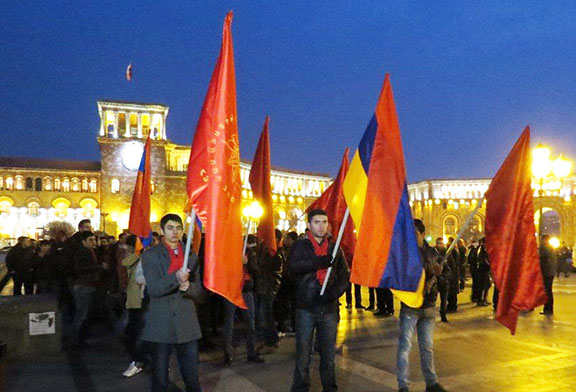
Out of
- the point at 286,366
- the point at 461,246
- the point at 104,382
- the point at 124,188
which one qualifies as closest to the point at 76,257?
the point at 104,382

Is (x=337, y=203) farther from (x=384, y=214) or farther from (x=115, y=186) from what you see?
(x=115, y=186)

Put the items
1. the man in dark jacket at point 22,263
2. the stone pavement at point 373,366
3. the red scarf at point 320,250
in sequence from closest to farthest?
the red scarf at point 320,250 → the stone pavement at point 373,366 → the man in dark jacket at point 22,263

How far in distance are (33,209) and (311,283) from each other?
7889 centimetres

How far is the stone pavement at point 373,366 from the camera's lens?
6.49 m

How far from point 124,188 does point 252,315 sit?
67245 mm

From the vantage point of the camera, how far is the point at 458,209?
409 feet

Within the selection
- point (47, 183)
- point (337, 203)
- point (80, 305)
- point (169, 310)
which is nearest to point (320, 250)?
point (169, 310)

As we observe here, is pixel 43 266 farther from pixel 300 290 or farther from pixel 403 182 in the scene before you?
pixel 403 182

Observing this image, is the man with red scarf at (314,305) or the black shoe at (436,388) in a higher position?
the man with red scarf at (314,305)

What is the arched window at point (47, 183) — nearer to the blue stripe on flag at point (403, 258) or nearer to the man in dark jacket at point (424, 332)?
the man in dark jacket at point (424, 332)

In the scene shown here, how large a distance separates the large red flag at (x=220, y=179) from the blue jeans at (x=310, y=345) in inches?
47.1

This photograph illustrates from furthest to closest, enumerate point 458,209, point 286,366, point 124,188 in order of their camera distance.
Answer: point 458,209, point 124,188, point 286,366

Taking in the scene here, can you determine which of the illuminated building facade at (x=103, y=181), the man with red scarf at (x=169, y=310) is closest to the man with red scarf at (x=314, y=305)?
the man with red scarf at (x=169, y=310)

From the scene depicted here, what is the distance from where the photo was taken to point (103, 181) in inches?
2795
